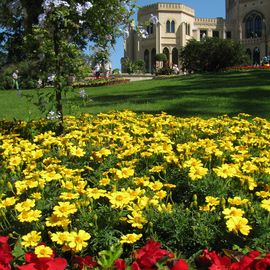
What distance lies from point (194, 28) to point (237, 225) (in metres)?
65.6

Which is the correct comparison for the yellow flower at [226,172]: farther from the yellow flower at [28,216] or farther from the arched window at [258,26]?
the arched window at [258,26]

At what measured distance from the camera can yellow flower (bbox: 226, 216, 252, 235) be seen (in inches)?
83.1

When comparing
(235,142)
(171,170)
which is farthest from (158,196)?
(235,142)

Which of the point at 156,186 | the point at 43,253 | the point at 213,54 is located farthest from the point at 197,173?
the point at 213,54

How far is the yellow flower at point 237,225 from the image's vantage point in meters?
2.11

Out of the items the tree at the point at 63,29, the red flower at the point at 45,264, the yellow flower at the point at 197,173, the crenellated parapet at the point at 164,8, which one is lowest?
the red flower at the point at 45,264

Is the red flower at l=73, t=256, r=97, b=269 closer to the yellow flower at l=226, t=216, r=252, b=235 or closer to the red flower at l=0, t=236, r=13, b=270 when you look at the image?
the red flower at l=0, t=236, r=13, b=270

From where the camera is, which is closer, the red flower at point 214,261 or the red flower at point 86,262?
the red flower at point 214,261

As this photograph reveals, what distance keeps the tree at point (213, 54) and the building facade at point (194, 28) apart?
28843mm

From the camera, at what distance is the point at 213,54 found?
3069 centimetres

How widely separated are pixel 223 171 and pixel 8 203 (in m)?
1.34

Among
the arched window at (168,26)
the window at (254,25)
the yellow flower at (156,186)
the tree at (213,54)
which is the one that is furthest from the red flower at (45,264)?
the window at (254,25)

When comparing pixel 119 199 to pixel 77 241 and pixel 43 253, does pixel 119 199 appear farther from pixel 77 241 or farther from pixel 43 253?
pixel 43 253

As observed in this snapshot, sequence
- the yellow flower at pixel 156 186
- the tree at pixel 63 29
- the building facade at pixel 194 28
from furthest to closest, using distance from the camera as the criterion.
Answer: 1. the building facade at pixel 194 28
2. the tree at pixel 63 29
3. the yellow flower at pixel 156 186
